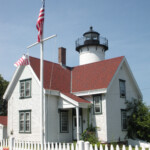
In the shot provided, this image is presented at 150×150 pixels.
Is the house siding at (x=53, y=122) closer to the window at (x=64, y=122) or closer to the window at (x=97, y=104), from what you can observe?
the window at (x=64, y=122)

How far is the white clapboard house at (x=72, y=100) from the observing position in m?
17.3

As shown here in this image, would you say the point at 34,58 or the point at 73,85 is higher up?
the point at 34,58

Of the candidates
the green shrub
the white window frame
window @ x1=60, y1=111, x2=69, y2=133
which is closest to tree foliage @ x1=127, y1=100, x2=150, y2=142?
the white window frame

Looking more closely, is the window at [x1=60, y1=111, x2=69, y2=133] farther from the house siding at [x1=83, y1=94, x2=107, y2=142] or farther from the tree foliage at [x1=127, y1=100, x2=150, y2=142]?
the tree foliage at [x1=127, y1=100, x2=150, y2=142]

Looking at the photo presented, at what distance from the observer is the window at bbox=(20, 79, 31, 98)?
18.8m

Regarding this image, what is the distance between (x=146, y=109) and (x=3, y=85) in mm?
21684

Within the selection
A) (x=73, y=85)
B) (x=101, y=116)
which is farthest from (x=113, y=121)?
(x=73, y=85)

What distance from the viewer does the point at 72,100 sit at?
1681 cm

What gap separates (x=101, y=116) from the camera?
17.4m

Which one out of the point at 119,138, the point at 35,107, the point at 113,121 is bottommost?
the point at 119,138

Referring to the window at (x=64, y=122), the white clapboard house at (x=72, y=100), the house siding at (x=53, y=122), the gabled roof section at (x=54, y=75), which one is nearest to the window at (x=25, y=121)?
the white clapboard house at (x=72, y=100)

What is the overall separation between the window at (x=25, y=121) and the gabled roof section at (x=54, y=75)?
2770 millimetres

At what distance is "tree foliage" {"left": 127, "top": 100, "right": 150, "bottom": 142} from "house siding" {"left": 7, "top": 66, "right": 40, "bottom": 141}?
278 inches

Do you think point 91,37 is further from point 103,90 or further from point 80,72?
point 103,90
